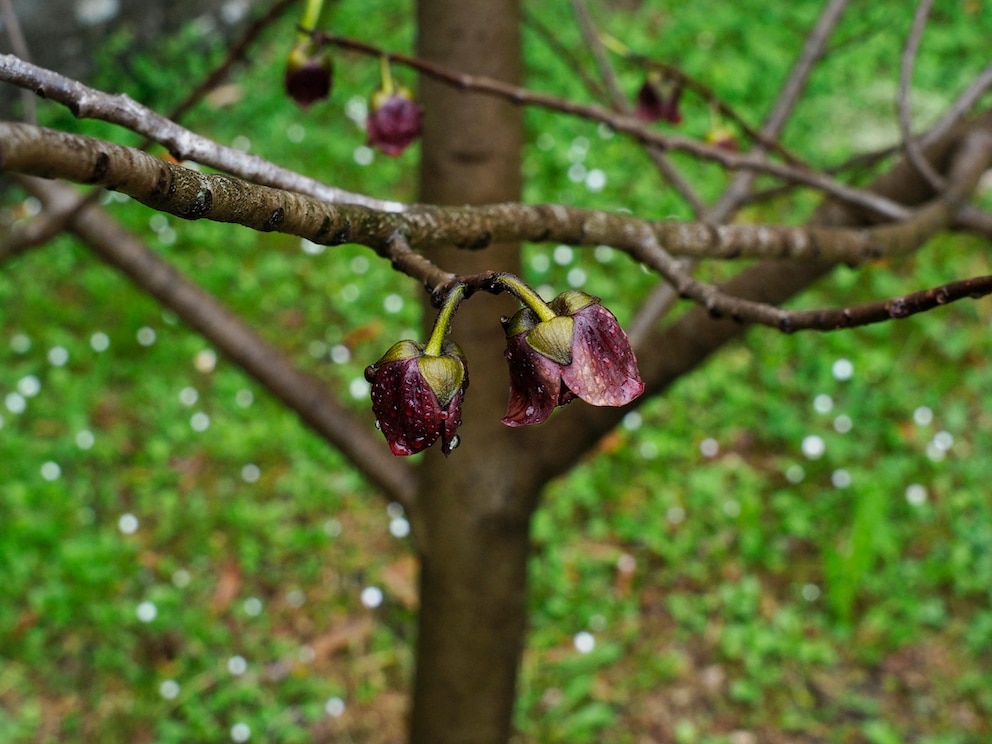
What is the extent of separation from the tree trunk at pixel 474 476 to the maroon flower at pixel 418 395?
37.8 inches

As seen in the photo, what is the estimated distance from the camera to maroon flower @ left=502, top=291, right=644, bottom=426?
63 cm

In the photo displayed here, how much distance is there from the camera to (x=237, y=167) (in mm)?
798

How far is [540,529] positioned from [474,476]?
5.08 feet

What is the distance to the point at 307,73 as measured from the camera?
1.22 metres

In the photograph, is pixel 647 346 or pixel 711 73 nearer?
pixel 647 346

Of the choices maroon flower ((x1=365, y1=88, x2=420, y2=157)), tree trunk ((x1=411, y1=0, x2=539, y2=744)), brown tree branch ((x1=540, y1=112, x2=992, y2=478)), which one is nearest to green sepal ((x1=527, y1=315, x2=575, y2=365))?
maroon flower ((x1=365, y1=88, x2=420, y2=157))

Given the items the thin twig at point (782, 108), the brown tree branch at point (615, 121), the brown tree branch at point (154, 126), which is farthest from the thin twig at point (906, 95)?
the brown tree branch at point (154, 126)

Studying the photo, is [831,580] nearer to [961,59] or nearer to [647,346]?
[647,346]

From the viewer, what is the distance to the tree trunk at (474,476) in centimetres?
165

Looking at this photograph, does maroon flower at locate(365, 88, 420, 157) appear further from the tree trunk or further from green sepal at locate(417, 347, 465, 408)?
green sepal at locate(417, 347, 465, 408)

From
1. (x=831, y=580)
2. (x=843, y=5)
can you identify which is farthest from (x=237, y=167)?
(x=831, y=580)

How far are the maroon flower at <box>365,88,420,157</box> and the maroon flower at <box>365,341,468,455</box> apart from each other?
0.69 meters

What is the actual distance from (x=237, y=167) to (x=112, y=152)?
10.1 inches

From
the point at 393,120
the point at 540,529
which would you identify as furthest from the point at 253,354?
the point at 540,529
